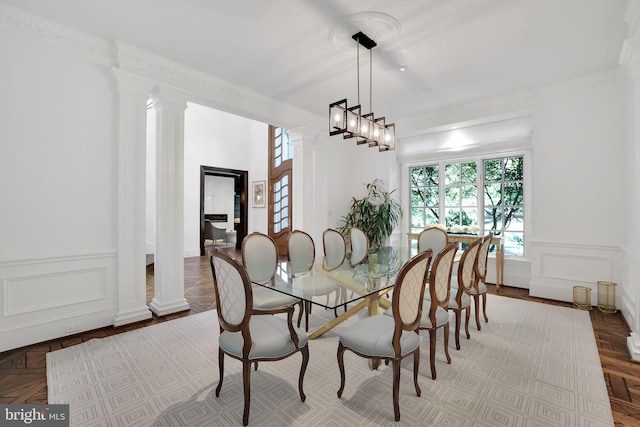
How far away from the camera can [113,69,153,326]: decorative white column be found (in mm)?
3102

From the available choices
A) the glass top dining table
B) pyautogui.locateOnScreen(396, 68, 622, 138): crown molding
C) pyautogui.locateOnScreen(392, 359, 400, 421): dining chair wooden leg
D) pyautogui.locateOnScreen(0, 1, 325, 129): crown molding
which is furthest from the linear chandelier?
pyautogui.locateOnScreen(396, 68, 622, 138): crown molding

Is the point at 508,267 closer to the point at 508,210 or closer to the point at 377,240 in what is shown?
the point at 508,210

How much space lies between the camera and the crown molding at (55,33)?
2548 millimetres

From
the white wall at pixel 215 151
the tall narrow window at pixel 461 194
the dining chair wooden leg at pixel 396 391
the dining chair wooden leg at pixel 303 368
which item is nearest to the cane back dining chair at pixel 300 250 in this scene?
the dining chair wooden leg at pixel 303 368

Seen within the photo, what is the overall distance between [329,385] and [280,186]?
6131 mm

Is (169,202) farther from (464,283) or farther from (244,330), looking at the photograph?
(464,283)

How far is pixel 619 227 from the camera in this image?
11.7ft

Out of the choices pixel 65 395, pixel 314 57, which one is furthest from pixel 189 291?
pixel 314 57

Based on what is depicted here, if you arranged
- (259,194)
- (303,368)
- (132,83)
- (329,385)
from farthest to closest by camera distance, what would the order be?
(259,194), (132,83), (329,385), (303,368)

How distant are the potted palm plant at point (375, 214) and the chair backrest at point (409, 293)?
3644 millimetres

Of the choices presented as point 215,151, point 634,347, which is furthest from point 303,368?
point 215,151

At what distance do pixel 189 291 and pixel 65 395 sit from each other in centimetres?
244

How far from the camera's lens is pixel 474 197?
5211 mm

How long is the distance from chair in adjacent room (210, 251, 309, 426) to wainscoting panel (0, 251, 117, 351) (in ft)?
6.37
